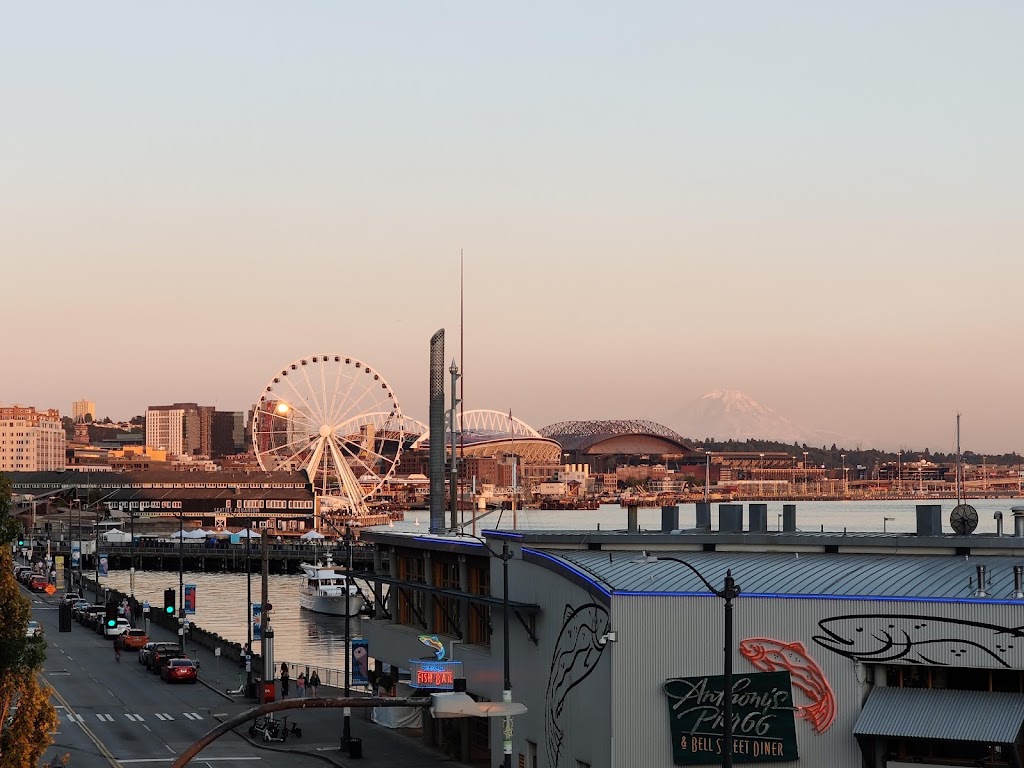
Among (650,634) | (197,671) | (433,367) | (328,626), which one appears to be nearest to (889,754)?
(650,634)

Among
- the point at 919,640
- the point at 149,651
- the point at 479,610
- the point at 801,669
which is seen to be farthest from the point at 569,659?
the point at 149,651

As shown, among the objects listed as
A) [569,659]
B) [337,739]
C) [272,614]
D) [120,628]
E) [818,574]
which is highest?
[818,574]

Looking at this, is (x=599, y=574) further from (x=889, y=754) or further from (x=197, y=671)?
(x=197, y=671)

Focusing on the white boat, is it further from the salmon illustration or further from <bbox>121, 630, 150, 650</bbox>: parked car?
the salmon illustration

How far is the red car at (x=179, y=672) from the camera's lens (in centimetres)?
7538

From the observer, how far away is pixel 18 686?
31328 millimetres

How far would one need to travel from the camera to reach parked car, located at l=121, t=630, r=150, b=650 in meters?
90.6

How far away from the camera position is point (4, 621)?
104 feet

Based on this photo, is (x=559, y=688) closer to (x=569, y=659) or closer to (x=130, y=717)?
(x=569, y=659)

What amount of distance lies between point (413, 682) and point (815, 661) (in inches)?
673

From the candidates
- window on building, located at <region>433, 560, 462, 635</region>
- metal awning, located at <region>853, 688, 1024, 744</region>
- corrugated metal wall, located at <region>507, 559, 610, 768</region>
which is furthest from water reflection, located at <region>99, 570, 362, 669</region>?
metal awning, located at <region>853, 688, 1024, 744</region>

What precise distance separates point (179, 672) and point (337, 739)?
19.8m

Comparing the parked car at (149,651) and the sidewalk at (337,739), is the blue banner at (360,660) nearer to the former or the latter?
Answer: the sidewalk at (337,739)

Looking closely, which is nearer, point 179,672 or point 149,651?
point 179,672
